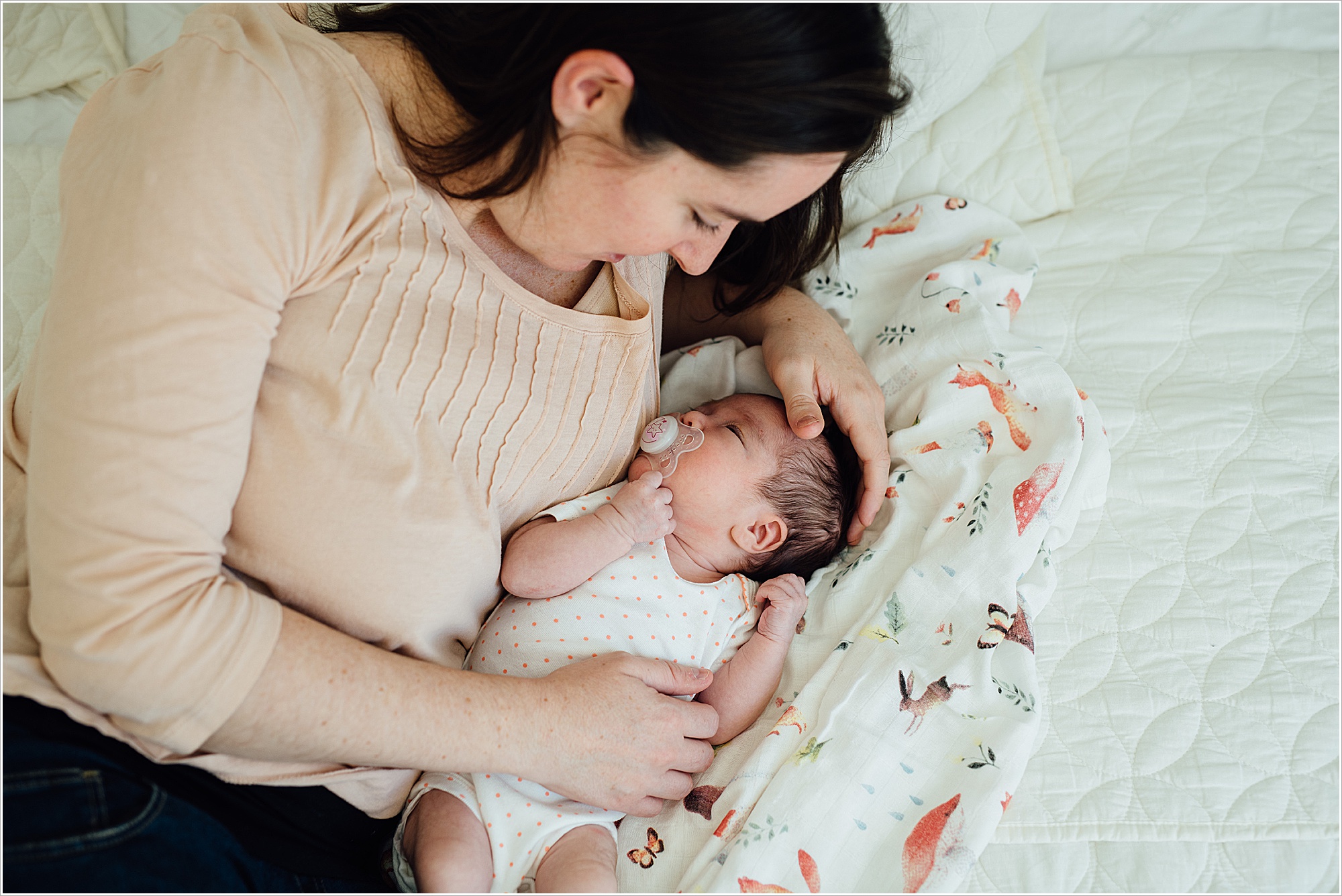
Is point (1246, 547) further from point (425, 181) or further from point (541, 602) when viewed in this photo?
point (425, 181)

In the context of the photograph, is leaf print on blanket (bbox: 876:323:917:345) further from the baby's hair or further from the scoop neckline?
the scoop neckline

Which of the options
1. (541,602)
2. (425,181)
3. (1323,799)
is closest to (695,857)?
(541,602)

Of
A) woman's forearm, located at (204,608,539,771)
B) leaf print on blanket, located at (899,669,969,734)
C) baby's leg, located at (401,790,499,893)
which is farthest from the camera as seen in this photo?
leaf print on blanket, located at (899,669,969,734)

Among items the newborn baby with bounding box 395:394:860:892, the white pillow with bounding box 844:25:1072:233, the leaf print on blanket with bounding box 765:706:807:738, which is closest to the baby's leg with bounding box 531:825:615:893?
the newborn baby with bounding box 395:394:860:892

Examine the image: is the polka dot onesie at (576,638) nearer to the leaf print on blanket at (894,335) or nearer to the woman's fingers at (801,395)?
the woman's fingers at (801,395)

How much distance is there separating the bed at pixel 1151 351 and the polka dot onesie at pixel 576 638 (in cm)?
13

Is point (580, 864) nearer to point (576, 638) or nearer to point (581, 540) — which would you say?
point (576, 638)

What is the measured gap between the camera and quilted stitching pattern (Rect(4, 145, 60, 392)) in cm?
142

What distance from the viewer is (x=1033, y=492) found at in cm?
128

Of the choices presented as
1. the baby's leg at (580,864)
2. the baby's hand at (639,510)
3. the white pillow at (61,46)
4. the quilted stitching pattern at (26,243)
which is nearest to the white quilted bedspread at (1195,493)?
the baby's leg at (580,864)

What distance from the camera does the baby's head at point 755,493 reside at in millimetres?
1350

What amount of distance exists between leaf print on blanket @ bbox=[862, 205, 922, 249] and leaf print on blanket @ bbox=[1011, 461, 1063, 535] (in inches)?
22.5

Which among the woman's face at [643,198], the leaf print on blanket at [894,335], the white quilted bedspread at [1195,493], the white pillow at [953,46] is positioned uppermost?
the woman's face at [643,198]

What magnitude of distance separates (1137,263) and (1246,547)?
598 millimetres
